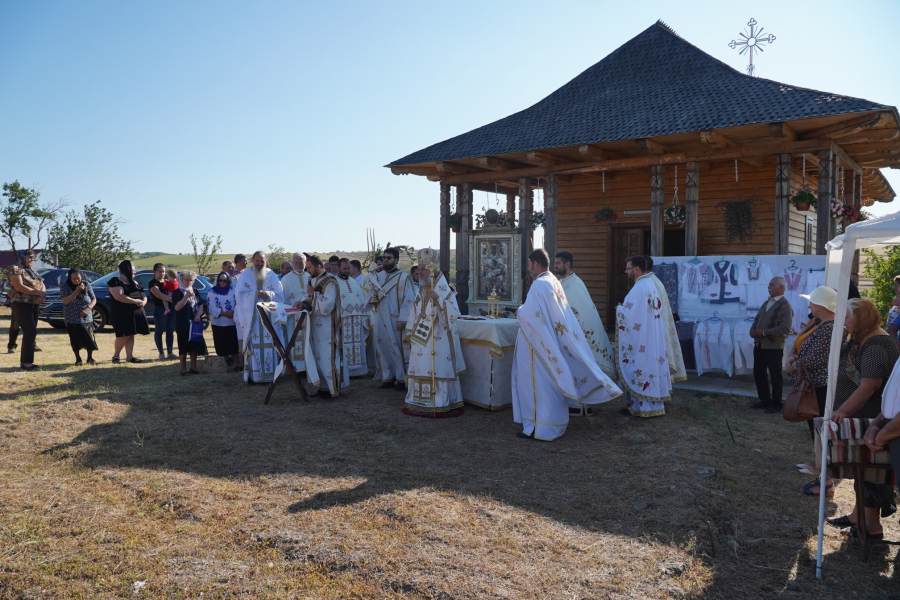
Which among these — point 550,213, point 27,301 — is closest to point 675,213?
point 550,213

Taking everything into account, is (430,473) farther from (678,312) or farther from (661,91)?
(661,91)

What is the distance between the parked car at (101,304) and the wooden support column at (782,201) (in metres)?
12.6

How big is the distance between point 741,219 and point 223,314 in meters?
9.49

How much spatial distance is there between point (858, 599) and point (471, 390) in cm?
487

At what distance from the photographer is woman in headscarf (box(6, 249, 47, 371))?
9797 mm

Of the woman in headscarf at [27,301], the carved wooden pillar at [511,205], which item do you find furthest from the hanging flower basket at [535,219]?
the woman in headscarf at [27,301]

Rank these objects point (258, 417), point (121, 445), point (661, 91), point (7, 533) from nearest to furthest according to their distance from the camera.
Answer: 1. point (7, 533)
2. point (121, 445)
3. point (258, 417)
4. point (661, 91)

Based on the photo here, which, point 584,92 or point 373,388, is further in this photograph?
point 584,92

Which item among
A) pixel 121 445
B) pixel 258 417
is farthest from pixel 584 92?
pixel 121 445

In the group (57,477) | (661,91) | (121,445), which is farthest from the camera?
(661,91)

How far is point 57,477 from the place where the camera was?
5.14 m

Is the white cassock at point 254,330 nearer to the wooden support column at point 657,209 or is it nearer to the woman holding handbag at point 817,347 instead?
the wooden support column at point 657,209

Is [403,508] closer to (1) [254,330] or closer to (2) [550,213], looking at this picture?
(1) [254,330]

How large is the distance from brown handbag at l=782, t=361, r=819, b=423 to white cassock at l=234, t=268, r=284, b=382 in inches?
265
